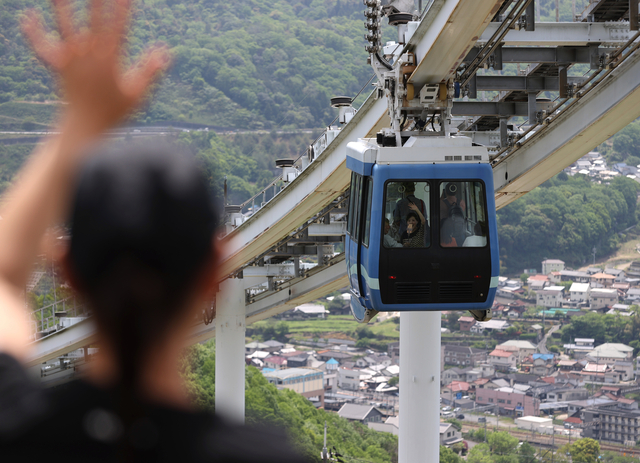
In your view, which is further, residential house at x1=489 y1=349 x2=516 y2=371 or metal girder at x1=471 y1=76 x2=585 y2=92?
residential house at x1=489 y1=349 x2=516 y2=371

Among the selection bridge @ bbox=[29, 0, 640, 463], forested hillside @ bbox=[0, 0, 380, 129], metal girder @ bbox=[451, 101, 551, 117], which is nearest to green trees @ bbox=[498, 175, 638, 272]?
forested hillside @ bbox=[0, 0, 380, 129]

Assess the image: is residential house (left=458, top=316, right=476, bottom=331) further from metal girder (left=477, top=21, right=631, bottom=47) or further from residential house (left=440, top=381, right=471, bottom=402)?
metal girder (left=477, top=21, right=631, bottom=47)

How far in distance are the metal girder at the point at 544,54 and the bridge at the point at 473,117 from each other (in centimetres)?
1

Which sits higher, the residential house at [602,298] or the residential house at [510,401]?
the residential house at [602,298]

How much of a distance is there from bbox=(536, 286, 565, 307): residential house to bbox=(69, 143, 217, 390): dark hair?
86.2 metres

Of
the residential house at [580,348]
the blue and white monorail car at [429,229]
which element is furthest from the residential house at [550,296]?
the blue and white monorail car at [429,229]

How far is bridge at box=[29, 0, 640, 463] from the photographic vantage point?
9172 mm

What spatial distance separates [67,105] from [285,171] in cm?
1448

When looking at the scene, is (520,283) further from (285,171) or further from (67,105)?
(67,105)

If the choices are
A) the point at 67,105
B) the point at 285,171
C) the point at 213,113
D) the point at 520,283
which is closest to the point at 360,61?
the point at 213,113

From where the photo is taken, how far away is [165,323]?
1096 millimetres

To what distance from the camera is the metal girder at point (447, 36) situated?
770cm

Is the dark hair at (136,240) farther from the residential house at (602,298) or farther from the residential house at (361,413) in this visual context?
the residential house at (602,298)

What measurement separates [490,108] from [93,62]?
11.5 meters
